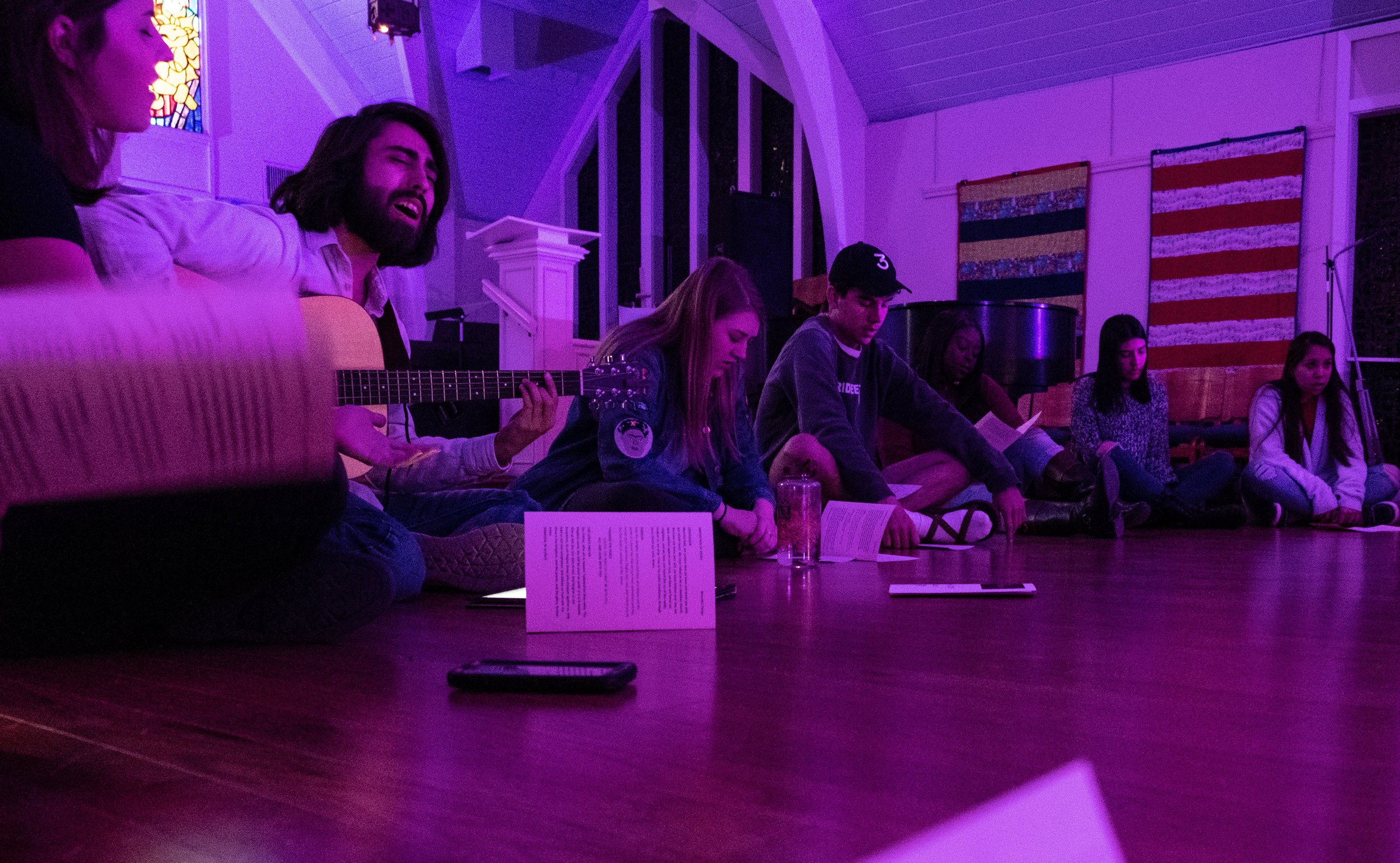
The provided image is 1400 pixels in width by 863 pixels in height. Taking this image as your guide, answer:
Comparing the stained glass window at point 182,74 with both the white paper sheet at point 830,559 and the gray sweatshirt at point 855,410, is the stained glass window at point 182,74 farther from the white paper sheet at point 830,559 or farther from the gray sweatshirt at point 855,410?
the white paper sheet at point 830,559

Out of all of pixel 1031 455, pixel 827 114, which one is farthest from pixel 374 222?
pixel 827 114

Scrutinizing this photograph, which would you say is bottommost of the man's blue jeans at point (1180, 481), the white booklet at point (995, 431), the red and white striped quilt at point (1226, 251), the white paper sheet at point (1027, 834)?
the man's blue jeans at point (1180, 481)

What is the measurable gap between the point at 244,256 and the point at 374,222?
0.30 meters

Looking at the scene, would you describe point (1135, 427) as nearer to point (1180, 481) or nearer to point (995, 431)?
point (1180, 481)

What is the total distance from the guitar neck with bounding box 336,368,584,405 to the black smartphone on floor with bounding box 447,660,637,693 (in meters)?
1.01

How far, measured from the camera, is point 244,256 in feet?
6.41

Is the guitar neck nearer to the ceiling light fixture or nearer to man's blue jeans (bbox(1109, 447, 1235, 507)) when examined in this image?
man's blue jeans (bbox(1109, 447, 1235, 507))

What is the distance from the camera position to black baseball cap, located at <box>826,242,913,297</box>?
311cm

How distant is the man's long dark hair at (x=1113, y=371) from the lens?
4.46 metres

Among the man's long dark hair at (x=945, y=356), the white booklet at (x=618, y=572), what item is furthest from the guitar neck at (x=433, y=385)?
the man's long dark hair at (x=945, y=356)

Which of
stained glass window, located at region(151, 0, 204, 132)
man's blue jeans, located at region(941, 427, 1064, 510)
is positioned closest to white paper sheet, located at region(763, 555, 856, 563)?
man's blue jeans, located at region(941, 427, 1064, 510)

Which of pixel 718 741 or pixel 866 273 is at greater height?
pixel 866 273

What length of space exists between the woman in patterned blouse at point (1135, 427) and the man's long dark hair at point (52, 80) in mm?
3794

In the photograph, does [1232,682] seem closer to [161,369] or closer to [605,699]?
[605,699]
